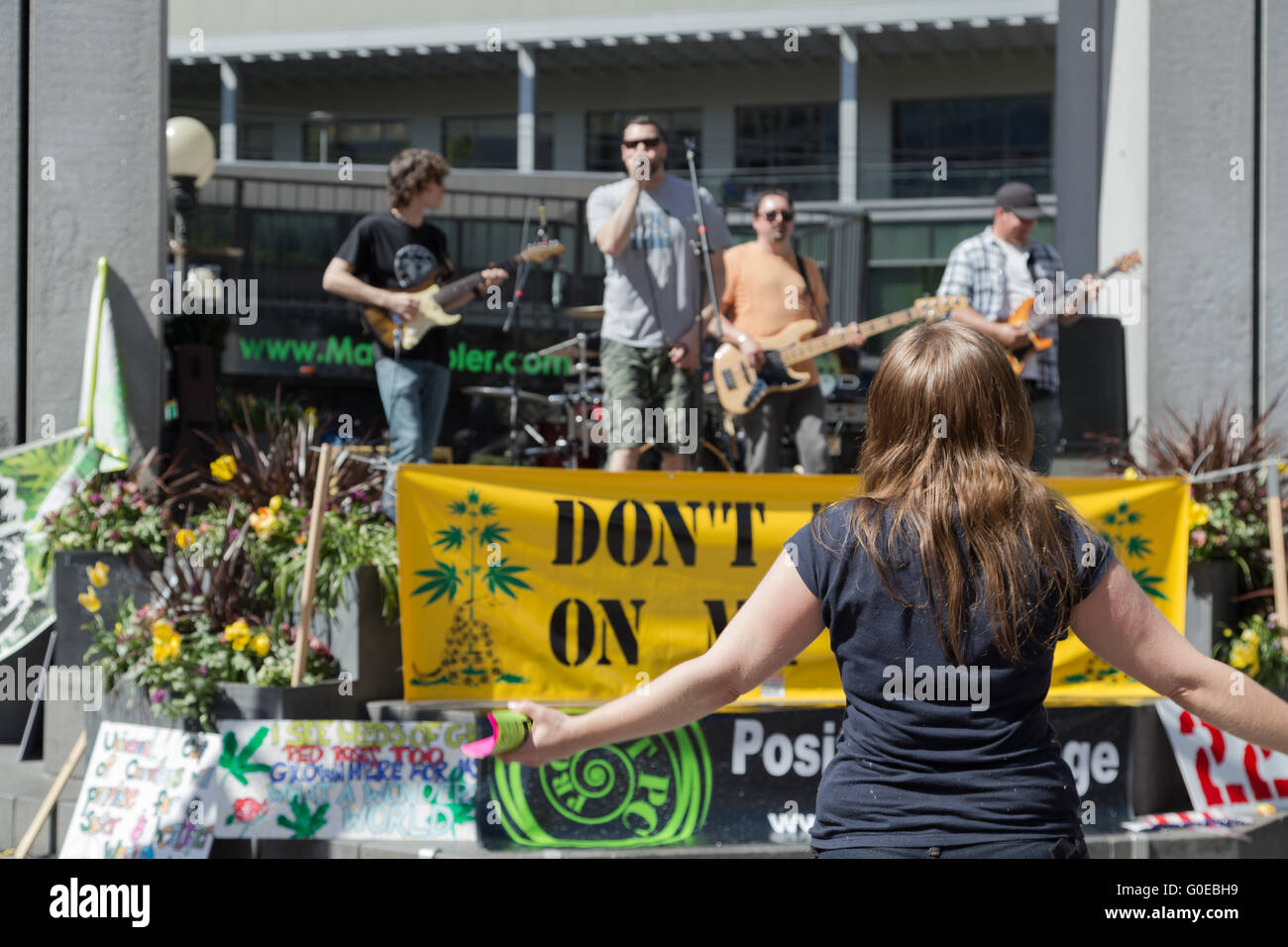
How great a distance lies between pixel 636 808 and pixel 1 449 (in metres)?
4.06

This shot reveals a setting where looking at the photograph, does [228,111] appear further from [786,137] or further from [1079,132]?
[1079,132]

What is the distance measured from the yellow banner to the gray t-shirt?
144cm

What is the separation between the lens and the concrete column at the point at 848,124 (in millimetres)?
26469

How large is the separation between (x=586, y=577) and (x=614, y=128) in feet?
82.9

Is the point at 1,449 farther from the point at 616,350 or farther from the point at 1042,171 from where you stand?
the point at 1042,171

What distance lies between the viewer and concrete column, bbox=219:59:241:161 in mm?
28953

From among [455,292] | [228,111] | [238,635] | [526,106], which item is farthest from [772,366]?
[228,111]

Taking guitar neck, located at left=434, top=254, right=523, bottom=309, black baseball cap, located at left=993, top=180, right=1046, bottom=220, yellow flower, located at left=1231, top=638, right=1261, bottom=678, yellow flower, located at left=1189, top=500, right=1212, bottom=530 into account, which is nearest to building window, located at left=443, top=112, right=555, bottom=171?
guitar neck, located at left=434, top=254, right=523, bottom=309

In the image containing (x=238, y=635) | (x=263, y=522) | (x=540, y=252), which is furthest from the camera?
(x=540, y=252)

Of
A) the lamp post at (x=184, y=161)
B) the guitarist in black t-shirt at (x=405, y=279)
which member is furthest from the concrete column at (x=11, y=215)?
the lamp post at (x=184, y=161)

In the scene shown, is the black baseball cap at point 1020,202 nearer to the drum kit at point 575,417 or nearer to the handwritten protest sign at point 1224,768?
the handwritten protest sign at point 1224,768

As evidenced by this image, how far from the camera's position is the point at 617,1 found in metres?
28.1

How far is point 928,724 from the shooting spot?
2.35m
